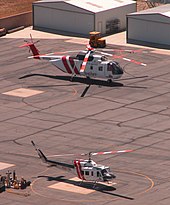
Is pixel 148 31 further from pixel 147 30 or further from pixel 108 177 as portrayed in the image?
pixel 108 177

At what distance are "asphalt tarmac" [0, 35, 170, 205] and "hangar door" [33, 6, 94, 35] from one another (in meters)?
5.45

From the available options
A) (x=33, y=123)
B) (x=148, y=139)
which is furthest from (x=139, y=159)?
(x=33, y=123)

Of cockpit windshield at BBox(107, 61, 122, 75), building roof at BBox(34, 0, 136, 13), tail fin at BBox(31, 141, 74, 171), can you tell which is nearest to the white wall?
building roof at BBox(34, 0, 136, 13)

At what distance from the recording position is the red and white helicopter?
120312 millimetres

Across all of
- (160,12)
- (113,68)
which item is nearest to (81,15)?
(160,12)

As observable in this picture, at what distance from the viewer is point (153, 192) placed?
3364 inches

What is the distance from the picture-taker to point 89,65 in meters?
122

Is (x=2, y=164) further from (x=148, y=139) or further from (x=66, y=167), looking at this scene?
(x=148, y=139)

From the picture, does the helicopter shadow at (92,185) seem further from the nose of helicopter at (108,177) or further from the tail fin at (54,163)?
the tail fin at (54,163)

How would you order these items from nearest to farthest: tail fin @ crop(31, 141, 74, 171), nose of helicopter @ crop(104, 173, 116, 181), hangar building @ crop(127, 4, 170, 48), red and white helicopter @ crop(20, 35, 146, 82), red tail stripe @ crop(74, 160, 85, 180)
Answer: nose of helicopter @ crop(104, 173, 116, 181) → red tail stripe @ crop(74, 160, 85, 180) → tail fin @ crop(31, 141, 74, 171) → red and white helicopter @ crop(20, 35, 146, 82) → hangar building @ crop(127, 4, 170, 48)

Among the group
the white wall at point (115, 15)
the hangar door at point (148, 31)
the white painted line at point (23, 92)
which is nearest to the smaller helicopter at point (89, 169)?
the white painted line at point (23, 92)

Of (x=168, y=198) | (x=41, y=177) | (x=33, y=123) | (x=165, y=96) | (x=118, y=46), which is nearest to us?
(x=168, y=198)

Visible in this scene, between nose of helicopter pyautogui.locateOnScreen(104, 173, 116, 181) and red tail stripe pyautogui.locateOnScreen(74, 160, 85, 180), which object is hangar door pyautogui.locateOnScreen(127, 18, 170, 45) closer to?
red tail stripe pyautogui.locateOnScreen(74, 160, 85, 180)

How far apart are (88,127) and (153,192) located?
20.4 metres
